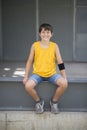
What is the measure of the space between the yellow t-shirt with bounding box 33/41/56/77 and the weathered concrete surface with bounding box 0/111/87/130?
562 millimetres

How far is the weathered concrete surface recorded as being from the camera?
16.3 ft

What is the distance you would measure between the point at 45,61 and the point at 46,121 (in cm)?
82

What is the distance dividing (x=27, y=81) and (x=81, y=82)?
747 millimetres

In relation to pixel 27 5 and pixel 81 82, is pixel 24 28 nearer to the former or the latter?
pixel 27 5

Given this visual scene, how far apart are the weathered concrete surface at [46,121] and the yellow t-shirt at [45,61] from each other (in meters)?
0.56

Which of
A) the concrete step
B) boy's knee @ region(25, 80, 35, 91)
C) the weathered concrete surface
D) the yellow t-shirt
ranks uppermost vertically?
the yellow t-shirt

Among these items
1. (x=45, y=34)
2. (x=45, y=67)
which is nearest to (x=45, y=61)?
(x=45, y=67)

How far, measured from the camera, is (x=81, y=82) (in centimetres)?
500

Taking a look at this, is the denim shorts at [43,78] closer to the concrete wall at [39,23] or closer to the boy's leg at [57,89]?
the boy's leg at [57,89]

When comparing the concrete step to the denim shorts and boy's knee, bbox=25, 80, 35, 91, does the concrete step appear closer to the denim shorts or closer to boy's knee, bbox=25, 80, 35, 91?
the denim shorts

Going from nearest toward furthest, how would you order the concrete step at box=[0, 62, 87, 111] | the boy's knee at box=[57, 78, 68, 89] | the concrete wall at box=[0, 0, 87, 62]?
the boy's knee at box=[57, 78, 68, 89] → the concrete step at box=[0, 62, 87, 111] → the concrete wall at box=[0, 0, 87, 62]

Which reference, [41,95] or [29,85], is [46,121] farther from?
[29,85]

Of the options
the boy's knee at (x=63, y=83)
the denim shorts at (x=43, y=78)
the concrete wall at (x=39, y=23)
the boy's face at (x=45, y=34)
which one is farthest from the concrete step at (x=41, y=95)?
the concrete wall at (x=39, y=23)

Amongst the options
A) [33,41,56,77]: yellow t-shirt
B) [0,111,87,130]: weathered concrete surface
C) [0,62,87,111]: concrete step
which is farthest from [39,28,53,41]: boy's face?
[0,111,87,130]: weathered concrete surface
